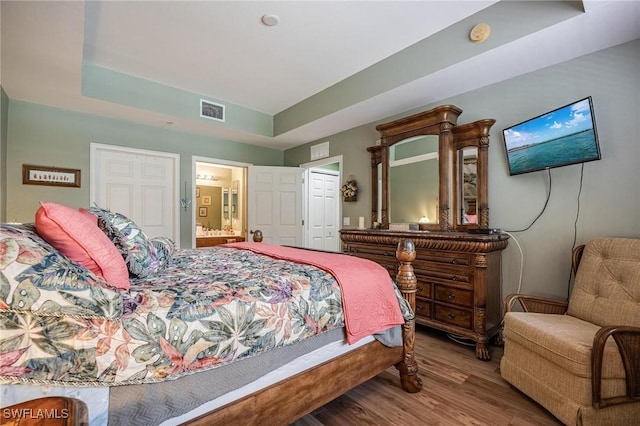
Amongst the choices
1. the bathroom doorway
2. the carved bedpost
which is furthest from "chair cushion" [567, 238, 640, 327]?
the bathroom doorway

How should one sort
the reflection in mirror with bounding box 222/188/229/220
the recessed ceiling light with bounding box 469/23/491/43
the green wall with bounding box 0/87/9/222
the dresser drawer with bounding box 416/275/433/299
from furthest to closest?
1. the reflection in mirror with bounding box 222/188/229/220
2. the green wall with bounding box 0/87/9/222
3. the dresser drawer with bounding box 416/275/433/299
4. the recessed ceiling light with bounding box 469/23/491/43

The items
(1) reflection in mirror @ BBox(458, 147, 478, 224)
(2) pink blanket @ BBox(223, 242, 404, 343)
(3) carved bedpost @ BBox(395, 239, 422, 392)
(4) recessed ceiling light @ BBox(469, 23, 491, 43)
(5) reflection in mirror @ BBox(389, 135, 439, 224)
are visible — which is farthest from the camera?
(5) reflection in mirror @ BBox(389, 135, 439, 224)

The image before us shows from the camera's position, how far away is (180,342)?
1.02m

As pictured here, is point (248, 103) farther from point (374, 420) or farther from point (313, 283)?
point (374, 420)

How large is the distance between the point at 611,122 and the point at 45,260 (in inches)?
134

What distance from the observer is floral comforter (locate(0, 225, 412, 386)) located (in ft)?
2.67

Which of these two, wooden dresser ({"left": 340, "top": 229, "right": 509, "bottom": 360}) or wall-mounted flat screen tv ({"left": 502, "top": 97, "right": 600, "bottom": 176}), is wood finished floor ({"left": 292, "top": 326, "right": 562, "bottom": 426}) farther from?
wall-mounted flat screen tv ({"left": 502, "top": 97, "right": 600, "bottom": 176})

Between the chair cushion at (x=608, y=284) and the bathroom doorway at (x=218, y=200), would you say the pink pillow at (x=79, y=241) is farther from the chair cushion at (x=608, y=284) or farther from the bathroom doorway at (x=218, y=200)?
the bathroom doorway at (x=218, y=200)

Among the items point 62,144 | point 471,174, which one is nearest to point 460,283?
point 471,174

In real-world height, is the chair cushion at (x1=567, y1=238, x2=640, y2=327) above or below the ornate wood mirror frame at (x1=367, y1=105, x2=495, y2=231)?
below

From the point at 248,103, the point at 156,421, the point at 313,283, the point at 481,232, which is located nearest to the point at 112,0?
the point at 248,103

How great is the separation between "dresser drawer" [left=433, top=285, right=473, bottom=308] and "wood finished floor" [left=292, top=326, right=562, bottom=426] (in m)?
0.48

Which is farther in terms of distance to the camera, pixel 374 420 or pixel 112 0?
pixel 112 0

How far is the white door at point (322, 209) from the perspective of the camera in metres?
5.30
